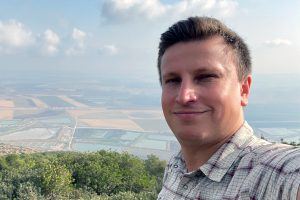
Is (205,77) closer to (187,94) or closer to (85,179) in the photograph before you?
(187,94)

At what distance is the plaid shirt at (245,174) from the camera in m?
1.37

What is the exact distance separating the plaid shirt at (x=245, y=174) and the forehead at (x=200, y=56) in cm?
36

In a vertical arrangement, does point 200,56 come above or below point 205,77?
above

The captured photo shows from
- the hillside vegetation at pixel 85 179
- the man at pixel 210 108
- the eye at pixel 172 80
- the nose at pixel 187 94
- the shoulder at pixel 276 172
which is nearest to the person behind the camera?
the shoulder at pixel 276 172

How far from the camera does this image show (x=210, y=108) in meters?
1.79

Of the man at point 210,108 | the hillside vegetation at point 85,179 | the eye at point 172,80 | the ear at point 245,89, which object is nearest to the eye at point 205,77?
the man at point 210,108

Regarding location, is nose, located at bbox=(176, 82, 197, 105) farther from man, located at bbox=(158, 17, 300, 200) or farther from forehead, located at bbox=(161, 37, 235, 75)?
forehead, located at bbox=(161, 37, 235, 75)

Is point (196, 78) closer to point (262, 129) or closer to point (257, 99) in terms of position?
point (262, 129)

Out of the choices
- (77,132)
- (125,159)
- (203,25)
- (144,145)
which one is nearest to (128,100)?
(77,132)

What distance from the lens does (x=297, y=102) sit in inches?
4491

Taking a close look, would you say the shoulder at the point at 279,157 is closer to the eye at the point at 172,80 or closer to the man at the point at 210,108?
the man at the point at 210,108

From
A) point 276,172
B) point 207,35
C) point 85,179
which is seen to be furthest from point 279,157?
point 85,179

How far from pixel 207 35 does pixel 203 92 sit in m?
0.32

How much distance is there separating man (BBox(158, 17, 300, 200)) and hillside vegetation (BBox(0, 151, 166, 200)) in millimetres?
9972
